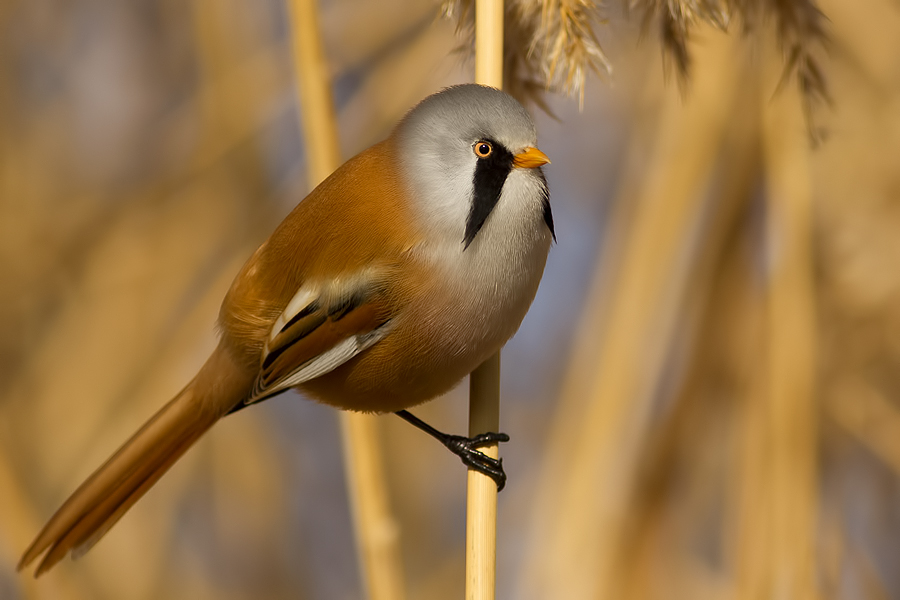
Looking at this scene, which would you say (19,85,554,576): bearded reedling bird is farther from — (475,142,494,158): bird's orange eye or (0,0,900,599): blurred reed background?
(0,0,900,599): blurred reed background

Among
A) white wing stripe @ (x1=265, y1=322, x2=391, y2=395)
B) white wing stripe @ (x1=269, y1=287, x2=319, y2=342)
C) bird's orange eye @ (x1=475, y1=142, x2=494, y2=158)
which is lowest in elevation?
white wing stripe @ (x1=265, y1=322, x2=391, y2=395)

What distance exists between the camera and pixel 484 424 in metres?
1.50

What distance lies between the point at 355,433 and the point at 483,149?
683 millimetres

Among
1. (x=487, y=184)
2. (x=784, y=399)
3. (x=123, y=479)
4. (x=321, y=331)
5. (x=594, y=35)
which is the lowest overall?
(x=123, y=479)

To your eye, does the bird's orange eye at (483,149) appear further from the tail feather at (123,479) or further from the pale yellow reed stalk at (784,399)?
the pale yellow reed stalk at (784,399)

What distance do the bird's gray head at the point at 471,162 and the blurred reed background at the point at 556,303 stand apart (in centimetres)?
77

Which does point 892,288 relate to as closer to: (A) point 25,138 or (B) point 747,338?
(B) point 747,338

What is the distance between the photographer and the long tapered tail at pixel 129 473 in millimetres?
1718

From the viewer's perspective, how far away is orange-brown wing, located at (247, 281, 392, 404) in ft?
5.17

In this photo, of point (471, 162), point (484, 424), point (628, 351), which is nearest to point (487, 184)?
point (471, 162)

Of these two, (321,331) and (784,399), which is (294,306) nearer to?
(321,331)

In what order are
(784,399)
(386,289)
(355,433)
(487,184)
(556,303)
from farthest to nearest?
(556,303) → (784,399) → (355,433) → (386,289) → (487,184)

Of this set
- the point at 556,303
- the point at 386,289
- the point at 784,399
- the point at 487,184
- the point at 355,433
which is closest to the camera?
the point at 487,184

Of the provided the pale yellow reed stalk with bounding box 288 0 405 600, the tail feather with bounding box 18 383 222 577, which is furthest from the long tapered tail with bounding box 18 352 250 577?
the pale yellow reed stalk with bounding box 288 0 405 600
